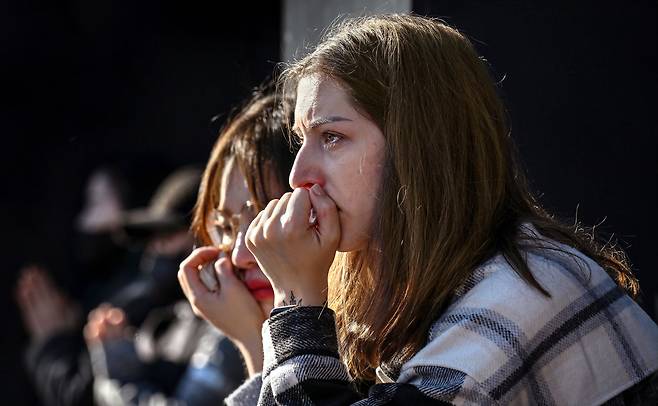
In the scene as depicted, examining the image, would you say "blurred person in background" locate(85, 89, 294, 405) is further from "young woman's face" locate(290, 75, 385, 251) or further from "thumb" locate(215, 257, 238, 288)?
"young woman's face" locate(290, 75, 385, 251)

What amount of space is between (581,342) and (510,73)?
1076 millimetres

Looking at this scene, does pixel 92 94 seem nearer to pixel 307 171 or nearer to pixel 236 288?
pixel 236 288

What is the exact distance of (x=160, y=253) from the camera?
4688 millimetres

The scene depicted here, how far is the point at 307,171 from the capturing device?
2.11 metres

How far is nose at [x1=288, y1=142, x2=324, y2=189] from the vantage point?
6.93 feet

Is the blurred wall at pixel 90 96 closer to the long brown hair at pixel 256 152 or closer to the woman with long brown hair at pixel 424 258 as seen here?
the long brown hair at pixel 256 152

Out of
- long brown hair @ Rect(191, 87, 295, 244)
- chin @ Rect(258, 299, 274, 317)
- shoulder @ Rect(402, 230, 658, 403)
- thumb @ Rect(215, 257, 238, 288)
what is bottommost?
chin @ Rect(258, 299, 274, 317)

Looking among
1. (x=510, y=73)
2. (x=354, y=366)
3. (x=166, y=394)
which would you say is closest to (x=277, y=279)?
(x=354, y=366)

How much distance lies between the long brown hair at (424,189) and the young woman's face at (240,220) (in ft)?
1.45

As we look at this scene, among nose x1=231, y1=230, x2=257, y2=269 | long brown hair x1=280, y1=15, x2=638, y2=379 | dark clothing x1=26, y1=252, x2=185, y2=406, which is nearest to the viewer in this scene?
long brown hair x1=280, y1=15, x2=638, y2=379

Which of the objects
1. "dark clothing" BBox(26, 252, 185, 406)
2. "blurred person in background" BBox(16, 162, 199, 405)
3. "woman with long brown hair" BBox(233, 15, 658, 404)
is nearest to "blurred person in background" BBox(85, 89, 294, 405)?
"woman with long brown hair" BBox(233, 15, 658, 404)

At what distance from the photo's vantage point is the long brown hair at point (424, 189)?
2.02m

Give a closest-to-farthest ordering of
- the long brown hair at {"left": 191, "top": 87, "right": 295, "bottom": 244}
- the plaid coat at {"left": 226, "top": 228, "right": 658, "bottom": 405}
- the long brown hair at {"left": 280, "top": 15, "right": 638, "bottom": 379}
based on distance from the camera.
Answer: the plaid coat at {"left": 226, "top": 228, "right": 658, "bottom": 405} → the long brown hair at {"left": 280, "top": 15, "right": 638, "bottom": 379} → the long brown hair at {"left": 191, "top": 87, "right": 295, "bottom": 244}

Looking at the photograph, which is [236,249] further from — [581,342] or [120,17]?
[120,17]
